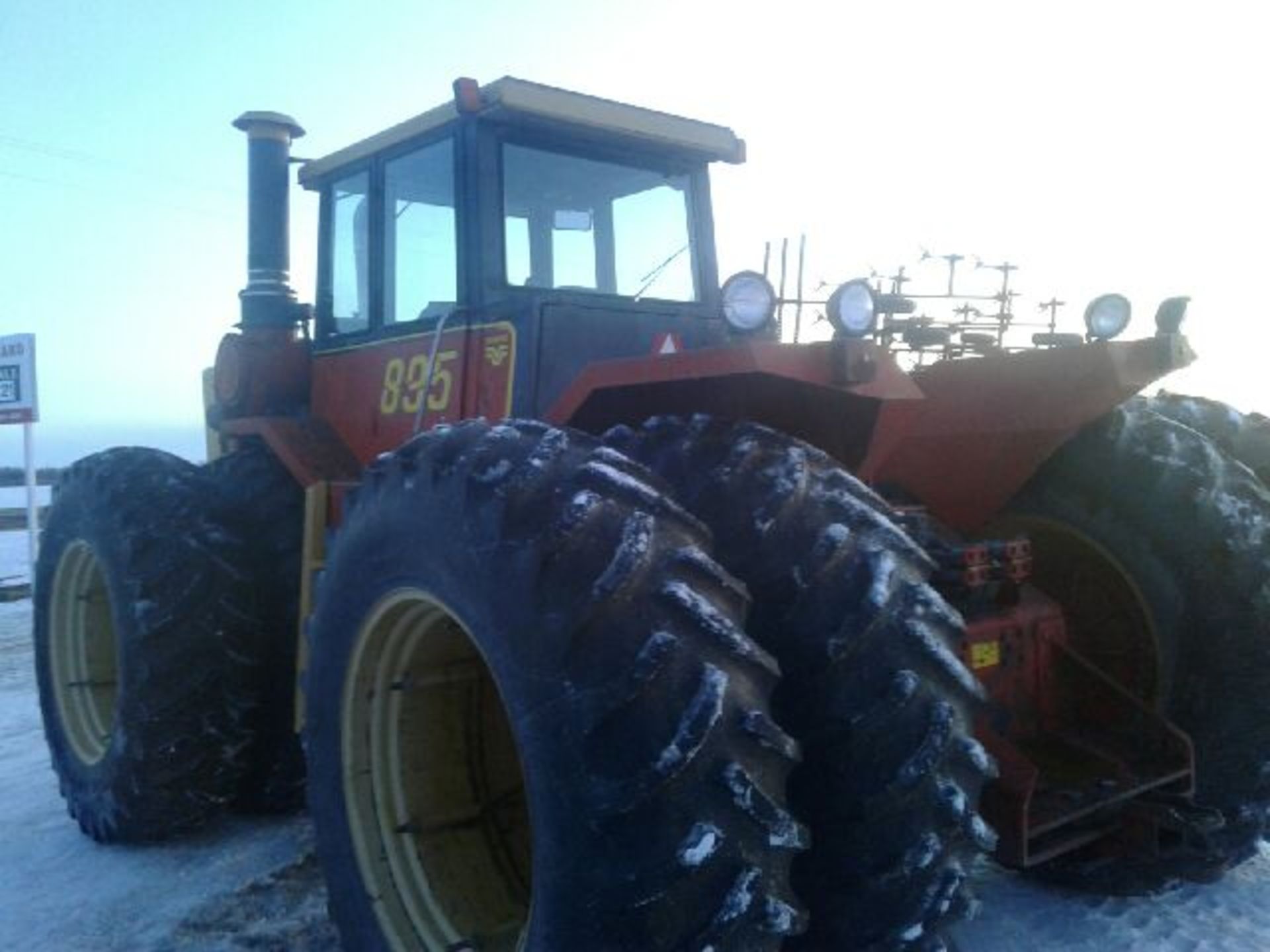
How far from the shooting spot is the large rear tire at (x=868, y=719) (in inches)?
105

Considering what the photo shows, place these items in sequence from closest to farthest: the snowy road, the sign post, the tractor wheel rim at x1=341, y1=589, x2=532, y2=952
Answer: the tractor wheel rim at x1=341, y1=589, x2=532, y2=952 → the snowy road → the sign post

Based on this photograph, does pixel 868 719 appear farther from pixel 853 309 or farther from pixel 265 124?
pixel 265 124

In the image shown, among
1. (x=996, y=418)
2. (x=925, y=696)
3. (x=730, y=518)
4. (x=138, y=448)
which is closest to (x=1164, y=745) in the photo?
(x=996, y=418)

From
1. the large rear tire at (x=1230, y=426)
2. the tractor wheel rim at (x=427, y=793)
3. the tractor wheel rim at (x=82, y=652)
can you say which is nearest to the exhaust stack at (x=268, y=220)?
the tractor wheel rim at (x=82, y=652)

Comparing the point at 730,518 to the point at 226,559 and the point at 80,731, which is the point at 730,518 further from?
the point at 80,731

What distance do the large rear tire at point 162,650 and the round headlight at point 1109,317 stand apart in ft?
11.5

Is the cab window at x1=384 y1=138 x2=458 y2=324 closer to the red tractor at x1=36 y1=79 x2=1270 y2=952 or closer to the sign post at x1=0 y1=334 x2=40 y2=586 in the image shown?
the red tractor at x1=36 y1=79 x2=1270 y2=952

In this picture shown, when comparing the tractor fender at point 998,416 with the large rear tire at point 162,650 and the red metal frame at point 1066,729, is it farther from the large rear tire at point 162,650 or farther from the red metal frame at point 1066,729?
the large rear tire at point 162,650

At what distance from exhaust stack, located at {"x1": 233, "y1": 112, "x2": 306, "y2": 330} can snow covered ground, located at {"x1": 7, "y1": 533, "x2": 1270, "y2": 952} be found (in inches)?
94.1

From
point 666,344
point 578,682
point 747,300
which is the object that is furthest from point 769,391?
point 578,682

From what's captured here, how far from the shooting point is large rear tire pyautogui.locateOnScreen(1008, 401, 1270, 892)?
13.1 ft

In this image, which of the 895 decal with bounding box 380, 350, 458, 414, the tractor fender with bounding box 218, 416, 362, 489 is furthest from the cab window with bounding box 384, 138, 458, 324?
the tractor fender with bounding box 218, 416, 362, 489

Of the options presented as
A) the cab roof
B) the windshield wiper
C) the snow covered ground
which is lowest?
the snow covered ground

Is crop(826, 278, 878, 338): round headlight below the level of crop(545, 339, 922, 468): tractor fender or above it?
above
